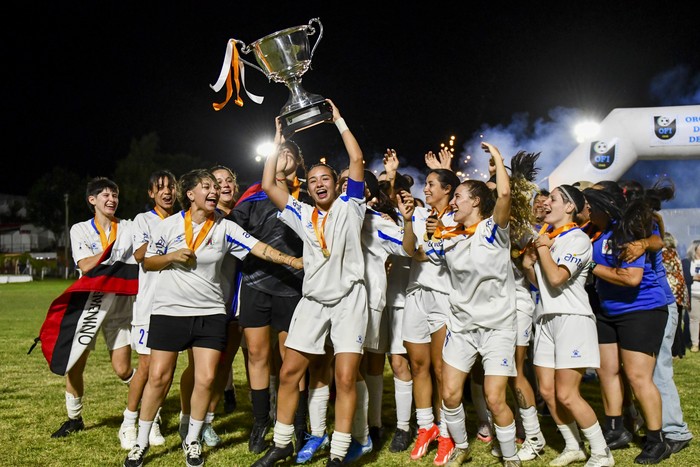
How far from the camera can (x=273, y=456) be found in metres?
4.48

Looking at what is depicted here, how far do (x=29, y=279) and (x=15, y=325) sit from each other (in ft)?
83.0

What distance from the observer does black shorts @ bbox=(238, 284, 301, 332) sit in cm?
517

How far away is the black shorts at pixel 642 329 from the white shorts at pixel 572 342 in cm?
43

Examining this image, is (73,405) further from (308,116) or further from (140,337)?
(308,116)

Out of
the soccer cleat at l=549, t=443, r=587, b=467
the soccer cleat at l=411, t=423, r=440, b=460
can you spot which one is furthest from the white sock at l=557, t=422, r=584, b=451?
the soccer cleat at l=411, t=423, r=440, b=460

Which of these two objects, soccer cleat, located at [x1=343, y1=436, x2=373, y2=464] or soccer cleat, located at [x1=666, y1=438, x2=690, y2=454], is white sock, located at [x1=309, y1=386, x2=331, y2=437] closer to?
soccer cleat, located at [x1=343, y1=436, x2=373, y2=464]

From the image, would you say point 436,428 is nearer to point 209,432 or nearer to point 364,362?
point 364,362

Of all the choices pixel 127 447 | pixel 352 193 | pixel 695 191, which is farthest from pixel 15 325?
pixel 695 191

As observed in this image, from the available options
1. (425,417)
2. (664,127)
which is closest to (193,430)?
(425,417)

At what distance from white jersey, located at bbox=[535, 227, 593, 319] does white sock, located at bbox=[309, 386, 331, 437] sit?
1842mm

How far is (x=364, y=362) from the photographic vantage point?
563cm

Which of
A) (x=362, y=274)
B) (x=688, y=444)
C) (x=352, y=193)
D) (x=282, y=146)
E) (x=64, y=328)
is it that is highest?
(x=282, y=146)

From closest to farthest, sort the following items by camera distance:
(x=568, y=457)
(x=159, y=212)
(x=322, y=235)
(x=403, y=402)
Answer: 1. (x=322, y=235)
2. (x=568, y=457)
3. (x=403, y=402)
4. (x=159, y=212)

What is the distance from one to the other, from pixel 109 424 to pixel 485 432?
11.8 ft
